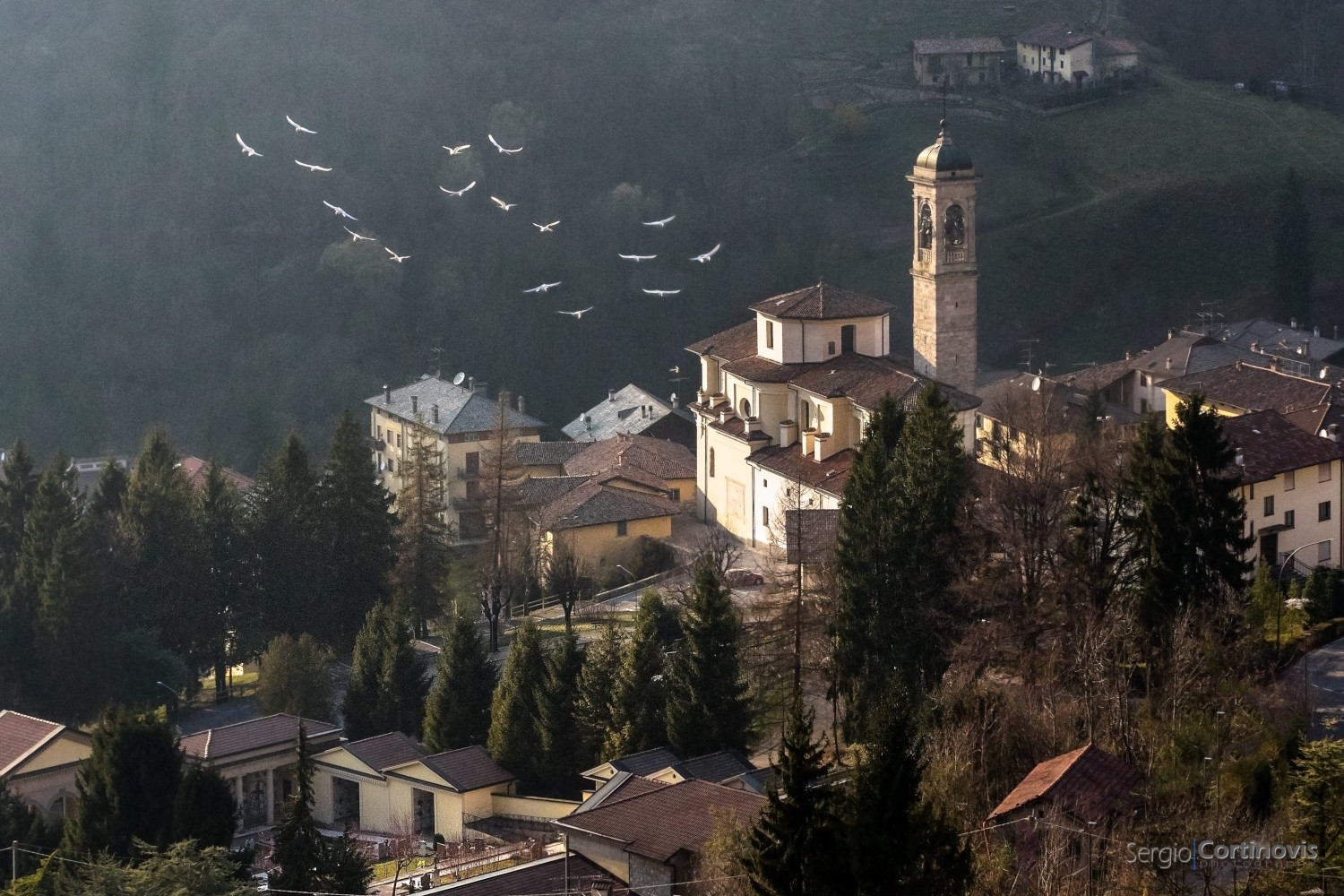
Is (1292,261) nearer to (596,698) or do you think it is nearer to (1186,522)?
(1186,522)

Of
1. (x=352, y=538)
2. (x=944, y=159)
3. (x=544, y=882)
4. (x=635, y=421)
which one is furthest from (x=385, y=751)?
(x=635, y=421)

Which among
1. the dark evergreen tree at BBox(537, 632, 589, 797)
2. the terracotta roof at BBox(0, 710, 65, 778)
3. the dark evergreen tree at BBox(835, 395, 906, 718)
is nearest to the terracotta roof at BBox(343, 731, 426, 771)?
the dark evergreen tree at BBox(537, 632, 589, 797)

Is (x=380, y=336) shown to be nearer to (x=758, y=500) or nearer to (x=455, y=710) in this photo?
(x=758, y=500)

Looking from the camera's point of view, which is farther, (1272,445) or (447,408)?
(447,408)

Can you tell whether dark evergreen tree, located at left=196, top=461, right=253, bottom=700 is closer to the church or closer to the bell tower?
the church

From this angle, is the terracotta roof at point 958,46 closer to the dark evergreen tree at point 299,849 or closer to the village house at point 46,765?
the village house at point 46,765

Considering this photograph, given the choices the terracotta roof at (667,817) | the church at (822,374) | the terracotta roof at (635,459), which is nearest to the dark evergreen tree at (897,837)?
the terracotta roof at (667,817)

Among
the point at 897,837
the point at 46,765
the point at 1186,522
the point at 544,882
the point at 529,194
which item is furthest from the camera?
the point at 529,194

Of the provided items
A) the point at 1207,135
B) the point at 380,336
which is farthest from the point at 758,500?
the point at 1207,135
